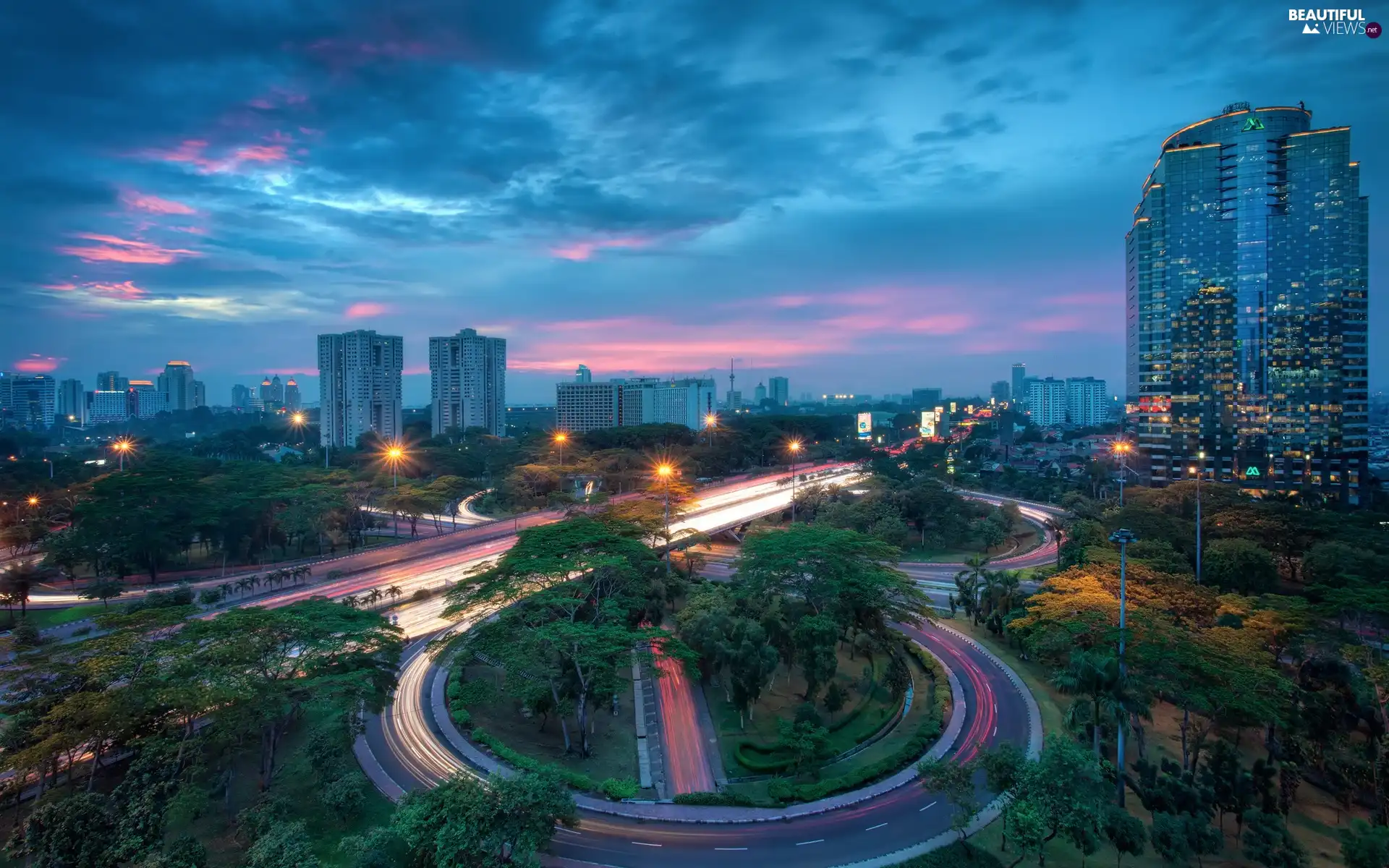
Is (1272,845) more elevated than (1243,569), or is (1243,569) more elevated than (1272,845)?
→ (1243,569)

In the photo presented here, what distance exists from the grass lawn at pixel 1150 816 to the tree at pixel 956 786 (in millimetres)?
1111

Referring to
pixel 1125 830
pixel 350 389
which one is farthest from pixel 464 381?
pixel 1125 830

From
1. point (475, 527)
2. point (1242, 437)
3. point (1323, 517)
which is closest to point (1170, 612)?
point (1323, 517)

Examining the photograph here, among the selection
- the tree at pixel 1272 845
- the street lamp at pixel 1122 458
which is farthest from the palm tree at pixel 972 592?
the street lamp at pixel 1122 458

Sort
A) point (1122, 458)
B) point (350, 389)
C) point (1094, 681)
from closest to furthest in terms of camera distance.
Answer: point (1094, 681) → point (1122, 458) → point (350, 389)

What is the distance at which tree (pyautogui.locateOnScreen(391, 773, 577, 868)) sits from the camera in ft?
52.6

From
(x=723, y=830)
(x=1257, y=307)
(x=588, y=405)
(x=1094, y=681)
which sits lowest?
(x=723, y=830)

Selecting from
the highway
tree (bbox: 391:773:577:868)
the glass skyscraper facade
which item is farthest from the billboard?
tree (bbox: 391:773:577:868)

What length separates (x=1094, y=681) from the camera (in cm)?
2066

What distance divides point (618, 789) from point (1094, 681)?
16224 mm

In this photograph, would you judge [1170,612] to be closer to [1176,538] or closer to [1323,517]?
[1176,538]

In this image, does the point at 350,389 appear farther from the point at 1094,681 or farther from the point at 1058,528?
the point at 1094,681

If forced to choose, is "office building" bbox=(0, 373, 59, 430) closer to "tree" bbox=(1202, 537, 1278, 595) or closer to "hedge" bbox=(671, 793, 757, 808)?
"hedge" bbox=(671, 793, 757, 808)

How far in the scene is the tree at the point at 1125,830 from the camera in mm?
17578
